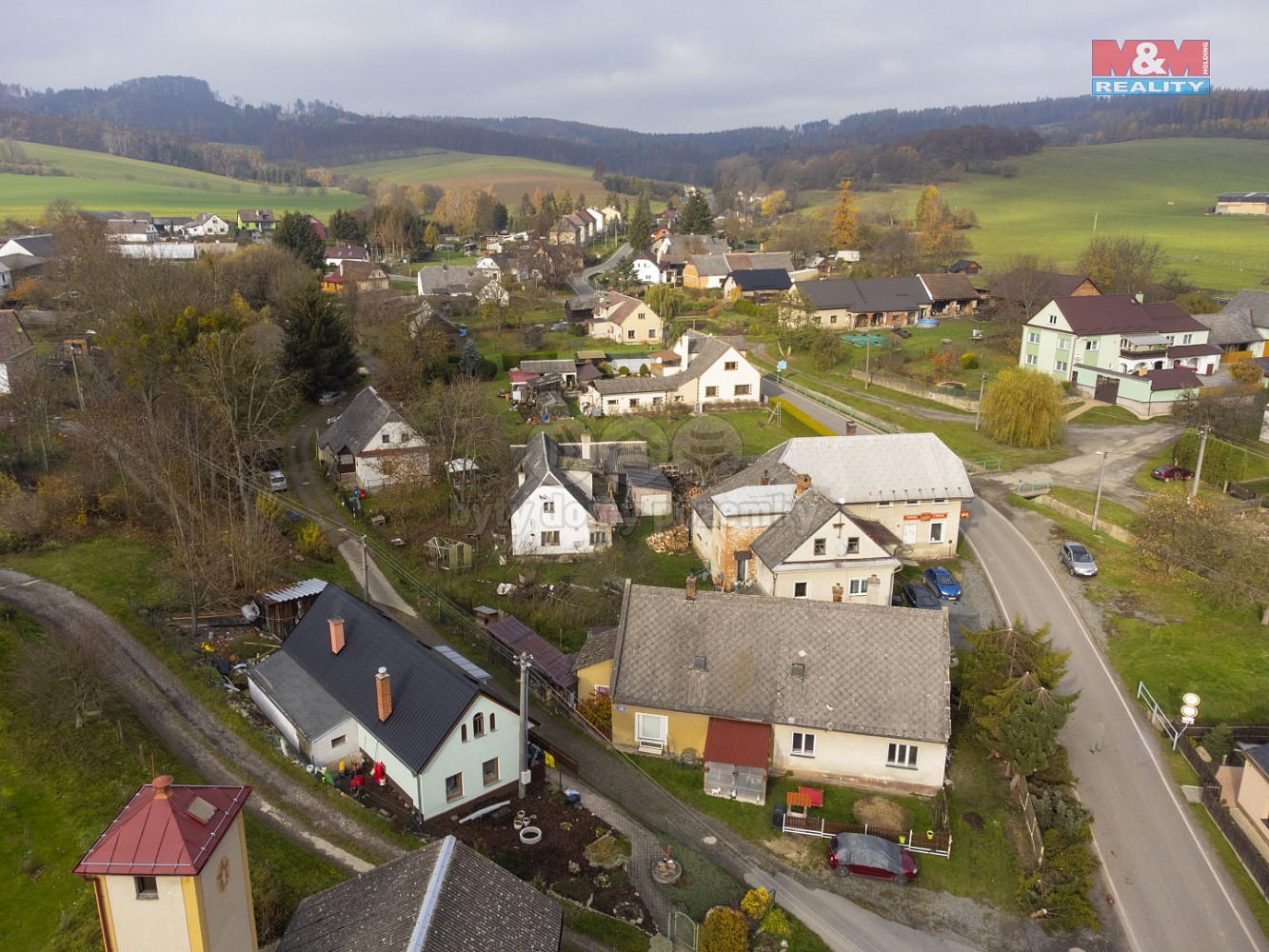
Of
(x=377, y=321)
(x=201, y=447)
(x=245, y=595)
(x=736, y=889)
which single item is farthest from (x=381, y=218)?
(x=736, y=889)

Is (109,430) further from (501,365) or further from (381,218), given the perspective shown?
(381,218)

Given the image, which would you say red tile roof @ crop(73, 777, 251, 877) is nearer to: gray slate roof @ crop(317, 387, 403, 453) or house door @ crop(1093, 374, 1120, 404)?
gray slate roof @ crop(317, 387, 403, 453)

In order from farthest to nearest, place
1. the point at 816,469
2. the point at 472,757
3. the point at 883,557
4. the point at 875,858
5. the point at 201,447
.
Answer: the point at 201,447, the point at 816,469, the point at 883,557, the point at 472,757, the point at 875,858

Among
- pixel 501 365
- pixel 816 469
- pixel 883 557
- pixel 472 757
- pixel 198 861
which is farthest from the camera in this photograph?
pixel 501 365

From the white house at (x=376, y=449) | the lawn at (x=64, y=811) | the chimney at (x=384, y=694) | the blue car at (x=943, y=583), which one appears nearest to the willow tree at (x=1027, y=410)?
the blue car at (x=943, y=583)

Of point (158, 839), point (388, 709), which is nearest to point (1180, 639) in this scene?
point (388, 709)

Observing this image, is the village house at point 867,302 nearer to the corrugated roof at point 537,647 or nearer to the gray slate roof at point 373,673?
the corrugated roof at point 537,647
